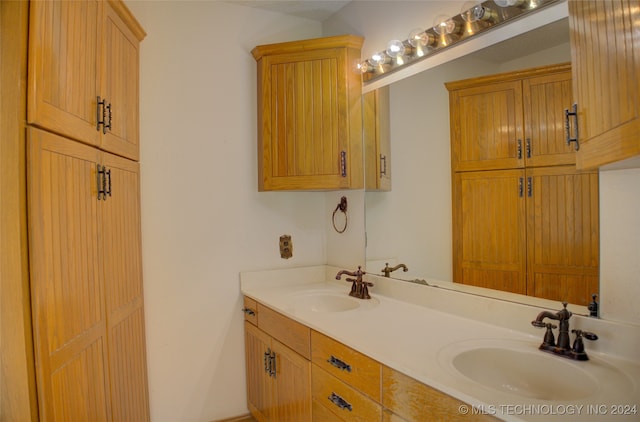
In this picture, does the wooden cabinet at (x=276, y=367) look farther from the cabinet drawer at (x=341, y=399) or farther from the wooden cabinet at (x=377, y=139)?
the wooden cabinet at (x=377, y=139)

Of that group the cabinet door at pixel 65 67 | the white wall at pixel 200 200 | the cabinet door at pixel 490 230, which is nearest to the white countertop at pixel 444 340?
the cabinet door at pixel 490 230

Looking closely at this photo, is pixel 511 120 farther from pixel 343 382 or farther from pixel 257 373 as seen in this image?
pixel 257 373

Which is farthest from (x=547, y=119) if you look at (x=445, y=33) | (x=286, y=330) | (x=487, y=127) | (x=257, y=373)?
(x=257, y=373)

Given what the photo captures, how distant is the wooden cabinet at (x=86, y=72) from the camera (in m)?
1.16

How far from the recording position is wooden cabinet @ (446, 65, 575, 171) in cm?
138

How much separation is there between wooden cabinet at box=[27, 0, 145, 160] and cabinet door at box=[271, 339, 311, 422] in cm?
128

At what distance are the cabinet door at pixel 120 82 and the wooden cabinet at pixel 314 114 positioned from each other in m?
0.77

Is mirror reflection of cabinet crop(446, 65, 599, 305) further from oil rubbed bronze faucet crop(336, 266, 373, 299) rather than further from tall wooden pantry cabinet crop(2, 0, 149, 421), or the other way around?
tall wooden pantry cabinet crop(2, 0, 149, 421)

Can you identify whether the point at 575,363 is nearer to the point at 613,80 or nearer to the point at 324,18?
the point at 613,80

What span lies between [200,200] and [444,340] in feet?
5.46

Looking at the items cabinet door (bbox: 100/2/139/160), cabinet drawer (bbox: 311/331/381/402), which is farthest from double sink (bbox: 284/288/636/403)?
cabinet door (bbox: 100/2/139/160)

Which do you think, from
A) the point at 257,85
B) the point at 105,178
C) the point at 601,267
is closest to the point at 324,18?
the point at 257,85

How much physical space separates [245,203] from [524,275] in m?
1.70

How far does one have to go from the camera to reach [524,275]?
1.50 metres
